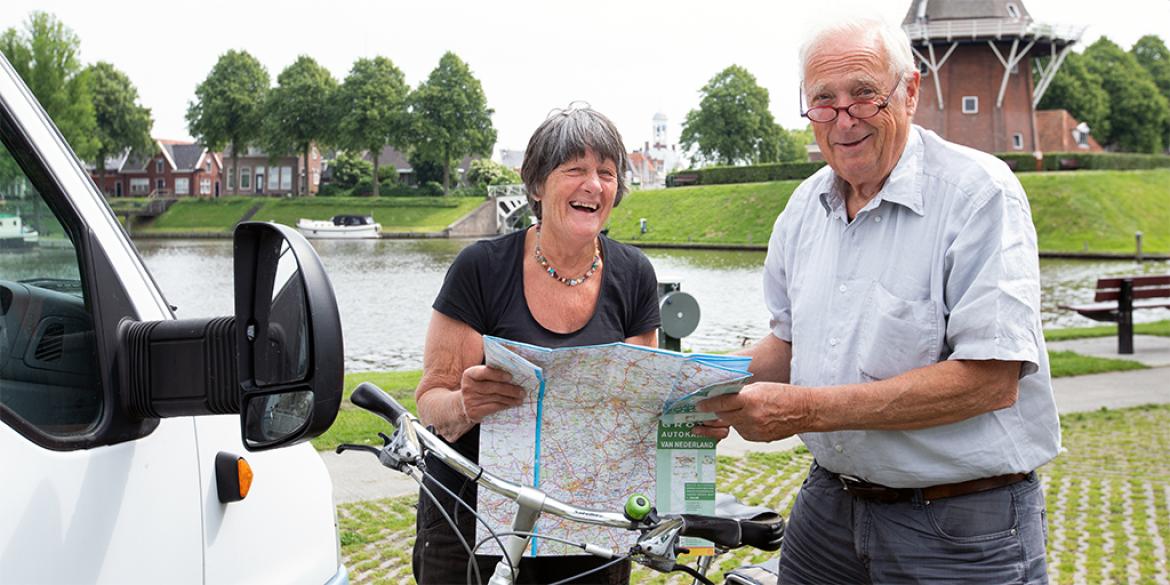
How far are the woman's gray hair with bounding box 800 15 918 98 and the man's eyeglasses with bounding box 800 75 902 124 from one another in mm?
26

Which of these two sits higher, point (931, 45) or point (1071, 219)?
point (931, 45)

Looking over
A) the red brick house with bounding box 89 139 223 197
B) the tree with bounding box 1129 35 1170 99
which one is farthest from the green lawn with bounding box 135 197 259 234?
the tree with bounding box 1129 35 1170 99

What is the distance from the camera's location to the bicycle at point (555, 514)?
1905 mm

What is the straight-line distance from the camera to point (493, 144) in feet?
279

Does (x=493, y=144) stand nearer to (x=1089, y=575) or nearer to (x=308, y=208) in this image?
(x=308, y=208)

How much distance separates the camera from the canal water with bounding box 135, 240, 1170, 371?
1725 centimetres

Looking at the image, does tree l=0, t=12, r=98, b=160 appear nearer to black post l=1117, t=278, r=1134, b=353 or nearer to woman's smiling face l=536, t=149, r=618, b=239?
black post l=1117, t=278, r=1134, b=353

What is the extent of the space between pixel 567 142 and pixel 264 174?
323ft

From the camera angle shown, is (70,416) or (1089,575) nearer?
(70,416)

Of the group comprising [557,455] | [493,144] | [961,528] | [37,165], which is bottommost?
[961,528]

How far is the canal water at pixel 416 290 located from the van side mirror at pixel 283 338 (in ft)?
26.3

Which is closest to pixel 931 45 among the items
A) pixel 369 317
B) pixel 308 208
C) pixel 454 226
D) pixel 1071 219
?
pixel 1071 219

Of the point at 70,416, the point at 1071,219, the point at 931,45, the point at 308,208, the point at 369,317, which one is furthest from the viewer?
the point at 308,208

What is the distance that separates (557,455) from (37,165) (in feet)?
3.58
